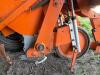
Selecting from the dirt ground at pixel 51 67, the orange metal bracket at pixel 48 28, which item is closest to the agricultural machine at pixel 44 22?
the orange metal bracket at pixel 48 28

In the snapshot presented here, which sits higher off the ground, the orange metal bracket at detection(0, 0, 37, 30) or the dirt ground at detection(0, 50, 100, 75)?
the orange metal bracket at detection(0, 0, 37, 30)

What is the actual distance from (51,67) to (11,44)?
0.64 metres

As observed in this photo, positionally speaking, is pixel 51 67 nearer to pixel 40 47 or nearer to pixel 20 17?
pixel 40 47

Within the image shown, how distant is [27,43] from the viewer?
3994 mm

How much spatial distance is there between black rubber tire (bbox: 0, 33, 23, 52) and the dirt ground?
17 cm

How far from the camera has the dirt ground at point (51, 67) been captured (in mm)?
4207

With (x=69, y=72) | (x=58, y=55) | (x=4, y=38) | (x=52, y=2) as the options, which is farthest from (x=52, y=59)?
(x=52, y=2)

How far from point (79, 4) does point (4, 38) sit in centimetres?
113

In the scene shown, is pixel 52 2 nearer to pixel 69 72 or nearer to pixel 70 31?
pixel 70 31

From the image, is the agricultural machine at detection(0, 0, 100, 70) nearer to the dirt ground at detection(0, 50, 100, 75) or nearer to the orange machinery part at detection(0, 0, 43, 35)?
the orange machinery part at detection(0, 0, 43, 35)

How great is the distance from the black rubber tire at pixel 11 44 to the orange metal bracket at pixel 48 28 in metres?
0.46

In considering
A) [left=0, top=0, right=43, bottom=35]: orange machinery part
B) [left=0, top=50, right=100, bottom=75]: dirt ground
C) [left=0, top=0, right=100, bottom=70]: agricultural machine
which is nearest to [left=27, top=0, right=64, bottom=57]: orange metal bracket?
[left=0, top=0, right=100, bottom=70]: agricultural machine

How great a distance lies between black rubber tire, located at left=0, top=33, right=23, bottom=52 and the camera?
4297mm

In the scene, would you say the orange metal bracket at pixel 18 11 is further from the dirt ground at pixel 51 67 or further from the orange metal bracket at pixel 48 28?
the dirt ground at pixel 51 67
